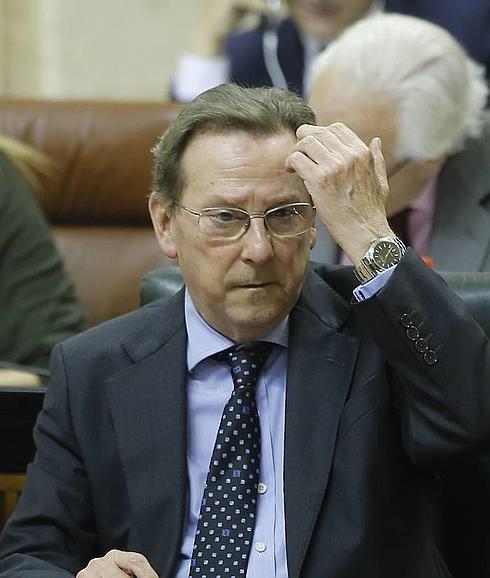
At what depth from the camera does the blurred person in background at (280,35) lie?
11.4 feet

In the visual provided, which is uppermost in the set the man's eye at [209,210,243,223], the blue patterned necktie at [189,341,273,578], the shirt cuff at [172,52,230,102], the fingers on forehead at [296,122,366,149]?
the fingers on forehead at [296,122,366,149]

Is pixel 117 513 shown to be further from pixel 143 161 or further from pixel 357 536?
pixel 143 161

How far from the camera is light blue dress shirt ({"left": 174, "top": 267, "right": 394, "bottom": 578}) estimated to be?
5.64 ft

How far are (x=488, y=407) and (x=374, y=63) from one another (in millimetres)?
1135

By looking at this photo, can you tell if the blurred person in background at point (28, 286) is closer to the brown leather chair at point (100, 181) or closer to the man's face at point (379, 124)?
the brown leather chair at point (100, 181)

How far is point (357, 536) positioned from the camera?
1.69 m

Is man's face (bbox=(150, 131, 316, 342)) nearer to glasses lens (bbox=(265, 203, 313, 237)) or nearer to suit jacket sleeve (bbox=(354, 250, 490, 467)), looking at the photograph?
glasses lens (bbox=(265, 203, 313, 237))

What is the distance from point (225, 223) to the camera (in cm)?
173

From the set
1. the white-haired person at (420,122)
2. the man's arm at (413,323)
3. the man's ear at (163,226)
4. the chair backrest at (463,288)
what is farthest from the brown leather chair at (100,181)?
the man's arm at (413,323)

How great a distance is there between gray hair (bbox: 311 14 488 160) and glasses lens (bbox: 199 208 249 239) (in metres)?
0.90

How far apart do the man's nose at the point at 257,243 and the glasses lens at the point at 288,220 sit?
0.6 inches

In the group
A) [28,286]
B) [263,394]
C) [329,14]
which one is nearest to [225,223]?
Answer: [263,394]

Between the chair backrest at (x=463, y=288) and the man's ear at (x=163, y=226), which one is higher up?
the man's ear at (x=163, y=226)

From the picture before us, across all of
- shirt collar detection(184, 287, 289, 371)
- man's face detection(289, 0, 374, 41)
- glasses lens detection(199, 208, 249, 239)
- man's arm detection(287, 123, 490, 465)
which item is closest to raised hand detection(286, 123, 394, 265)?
man's arm detection(287, 123, 490, 465)
